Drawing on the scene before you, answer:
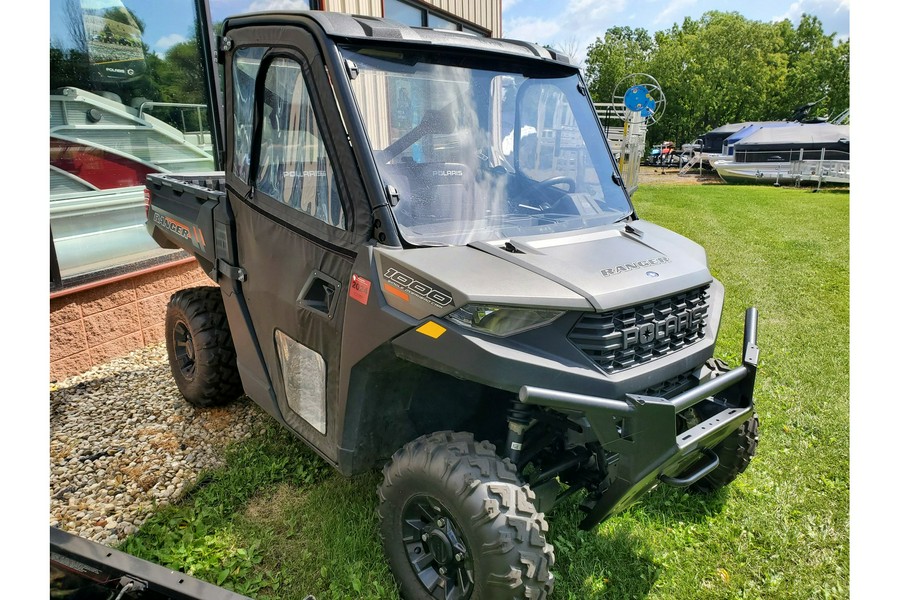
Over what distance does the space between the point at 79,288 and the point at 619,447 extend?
14.0 ft

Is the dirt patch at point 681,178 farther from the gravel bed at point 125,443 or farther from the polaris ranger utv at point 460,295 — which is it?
the polaris ranger utv at point 460,295

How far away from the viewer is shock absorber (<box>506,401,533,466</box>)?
7.55ft

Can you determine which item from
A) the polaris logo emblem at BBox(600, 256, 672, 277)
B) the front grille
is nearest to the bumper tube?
the front grille

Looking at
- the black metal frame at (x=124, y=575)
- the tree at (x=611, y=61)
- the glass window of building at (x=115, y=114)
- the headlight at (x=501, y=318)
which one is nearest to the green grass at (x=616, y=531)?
the black metal frame at (x=124, y=575)

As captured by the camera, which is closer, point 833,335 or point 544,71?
point 544,71

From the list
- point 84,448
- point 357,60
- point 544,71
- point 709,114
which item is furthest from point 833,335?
point 709,114

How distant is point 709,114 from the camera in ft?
148

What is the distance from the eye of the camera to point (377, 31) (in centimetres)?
243

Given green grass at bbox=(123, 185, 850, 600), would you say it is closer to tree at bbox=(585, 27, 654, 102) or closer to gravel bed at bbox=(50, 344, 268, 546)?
gravel bed at bbox=(50, 344, 268, 546)

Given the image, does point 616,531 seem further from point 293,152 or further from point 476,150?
point 293,152

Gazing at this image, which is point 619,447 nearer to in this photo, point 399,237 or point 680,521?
point 399,237

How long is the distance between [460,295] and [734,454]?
2.01m

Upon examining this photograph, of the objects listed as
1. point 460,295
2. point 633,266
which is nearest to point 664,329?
point 633,266

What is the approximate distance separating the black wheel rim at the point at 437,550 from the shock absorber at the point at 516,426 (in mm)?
336
